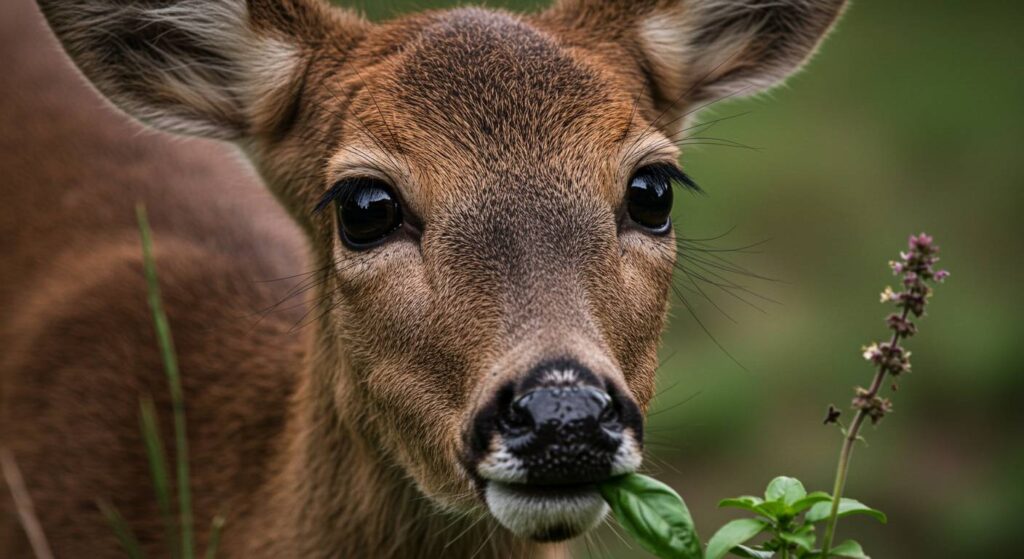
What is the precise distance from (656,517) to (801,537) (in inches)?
14.0

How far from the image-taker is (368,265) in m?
4.00

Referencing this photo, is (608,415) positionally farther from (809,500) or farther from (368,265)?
(368,265)

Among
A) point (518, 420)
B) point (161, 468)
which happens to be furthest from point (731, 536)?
point (161, 468)

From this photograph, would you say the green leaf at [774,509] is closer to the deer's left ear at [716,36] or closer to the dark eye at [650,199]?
the dark eye at [650,199]

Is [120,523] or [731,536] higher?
[731,536]

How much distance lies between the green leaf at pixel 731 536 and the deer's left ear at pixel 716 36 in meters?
2.24

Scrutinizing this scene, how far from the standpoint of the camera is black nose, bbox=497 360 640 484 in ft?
10.1

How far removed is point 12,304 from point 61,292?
0.38 m

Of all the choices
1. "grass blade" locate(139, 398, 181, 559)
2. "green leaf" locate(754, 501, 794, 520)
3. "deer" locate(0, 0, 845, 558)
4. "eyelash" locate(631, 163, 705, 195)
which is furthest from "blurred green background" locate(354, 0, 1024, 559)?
"green leaf" locate(754, 501, 794, 520)

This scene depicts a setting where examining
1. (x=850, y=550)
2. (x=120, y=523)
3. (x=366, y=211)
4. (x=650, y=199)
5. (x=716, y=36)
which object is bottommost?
(x=120, y=523)

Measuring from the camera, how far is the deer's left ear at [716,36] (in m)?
4.88

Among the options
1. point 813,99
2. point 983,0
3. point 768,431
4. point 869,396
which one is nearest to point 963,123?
point 813,99

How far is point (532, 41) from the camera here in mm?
4309

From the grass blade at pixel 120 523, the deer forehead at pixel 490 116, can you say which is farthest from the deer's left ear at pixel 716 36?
the grass blade at pixel 120 523
